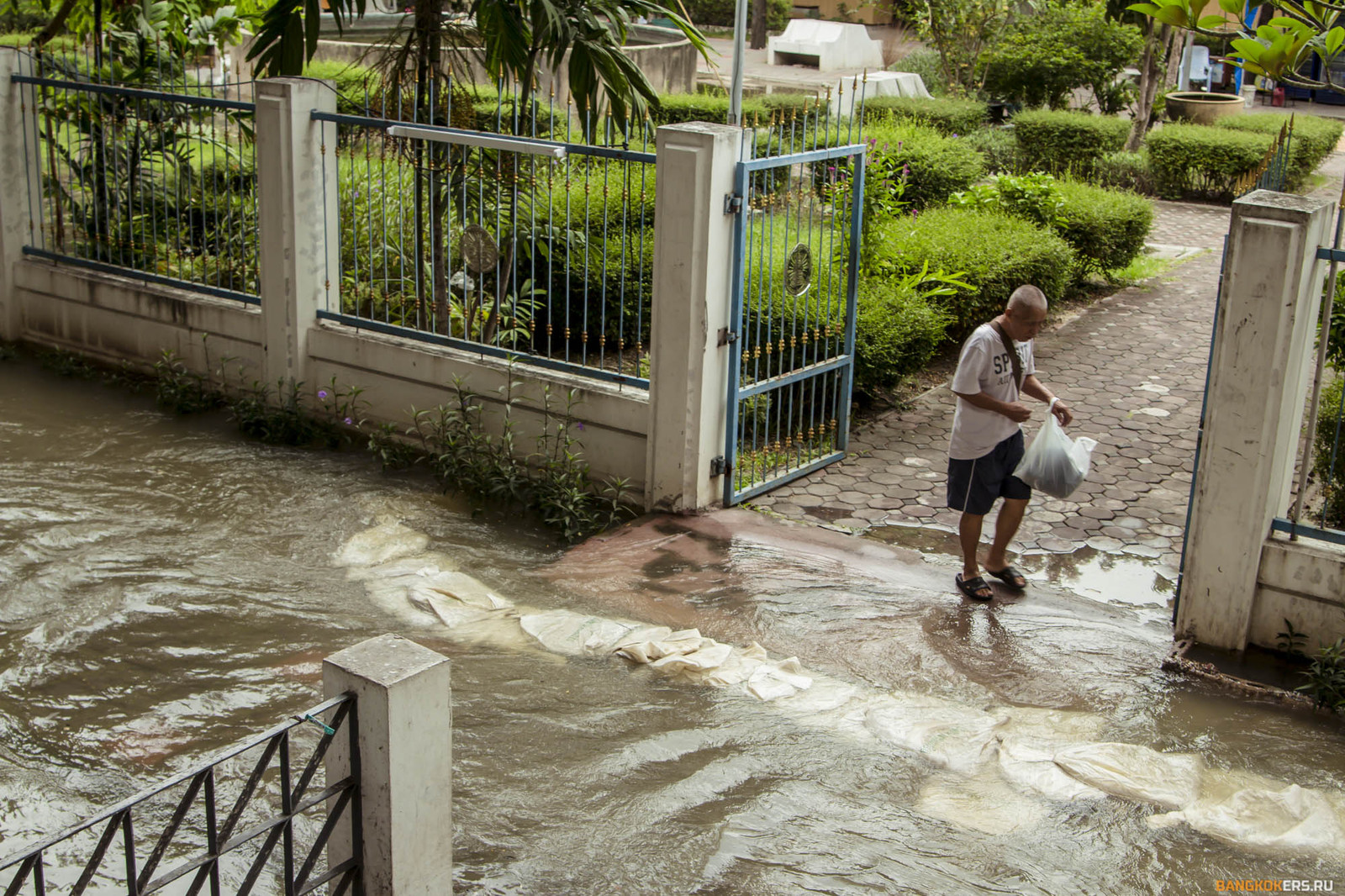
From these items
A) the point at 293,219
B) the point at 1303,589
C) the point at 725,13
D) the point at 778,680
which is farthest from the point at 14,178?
the point at 725,13

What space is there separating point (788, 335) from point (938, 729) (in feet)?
14.5

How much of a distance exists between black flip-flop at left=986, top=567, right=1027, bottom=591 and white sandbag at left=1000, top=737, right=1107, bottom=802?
1508 mm

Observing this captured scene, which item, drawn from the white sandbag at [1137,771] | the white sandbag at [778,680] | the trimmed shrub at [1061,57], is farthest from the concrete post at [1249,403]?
the trimmed shrub at [1061,57]

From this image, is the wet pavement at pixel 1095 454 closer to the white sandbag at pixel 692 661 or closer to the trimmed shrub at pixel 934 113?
the white sandbag at pixel 692 661

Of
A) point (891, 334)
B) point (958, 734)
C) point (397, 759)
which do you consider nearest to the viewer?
point (397, 759)

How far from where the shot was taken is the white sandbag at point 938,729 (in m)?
4.73

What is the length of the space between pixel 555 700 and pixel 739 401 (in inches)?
112

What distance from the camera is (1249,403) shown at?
532 centimetres

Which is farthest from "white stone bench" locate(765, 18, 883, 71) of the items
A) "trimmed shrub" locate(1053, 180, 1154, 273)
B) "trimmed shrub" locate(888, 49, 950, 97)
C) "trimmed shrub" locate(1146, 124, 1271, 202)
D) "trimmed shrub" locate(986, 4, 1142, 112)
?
"trimmed shrub" locate(1053, 180, 1154, 273)

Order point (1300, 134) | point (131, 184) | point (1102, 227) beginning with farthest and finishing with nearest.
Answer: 1. point (1300, 134)
2. point (1102, 227)
3. point (131, 184)

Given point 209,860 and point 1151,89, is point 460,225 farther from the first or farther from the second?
point 1151,89

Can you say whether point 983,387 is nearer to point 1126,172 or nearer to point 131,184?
point 131,184

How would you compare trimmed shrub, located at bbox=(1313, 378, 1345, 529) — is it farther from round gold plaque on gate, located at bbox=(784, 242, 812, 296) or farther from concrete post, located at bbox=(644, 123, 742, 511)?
concrete post, located at bbox=(644, 123, 742, 511)

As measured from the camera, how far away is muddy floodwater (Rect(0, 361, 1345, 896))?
4184 millimetres
